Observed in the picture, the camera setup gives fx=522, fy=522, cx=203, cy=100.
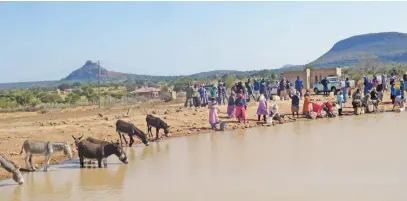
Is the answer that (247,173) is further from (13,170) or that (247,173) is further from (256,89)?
(256,89)

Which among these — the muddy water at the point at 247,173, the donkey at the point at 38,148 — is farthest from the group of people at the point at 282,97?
the donkey at the point at 38,148

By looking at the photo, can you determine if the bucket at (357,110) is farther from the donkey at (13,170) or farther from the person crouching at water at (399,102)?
the donkey at (13,170)

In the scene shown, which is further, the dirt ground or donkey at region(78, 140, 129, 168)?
the dirt ground

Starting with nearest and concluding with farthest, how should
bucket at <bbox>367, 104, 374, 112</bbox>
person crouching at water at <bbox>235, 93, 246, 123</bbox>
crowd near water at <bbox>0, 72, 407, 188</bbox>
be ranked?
1. crowd near water at <bbox>0, 72, 407, 188</bbox>
2. person crouching at water at <bbox>235, 93, 246, 123</bbox>
3. bucket at <bbox>367, 104, 374, 112</bbox>

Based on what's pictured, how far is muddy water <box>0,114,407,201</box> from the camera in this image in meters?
10.4

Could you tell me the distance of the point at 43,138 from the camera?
1850 cm

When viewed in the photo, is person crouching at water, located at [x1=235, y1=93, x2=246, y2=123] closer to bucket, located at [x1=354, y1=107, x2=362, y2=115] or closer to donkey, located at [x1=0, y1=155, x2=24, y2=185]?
bucket, located at [x1=354, y1=107, x2=362, y2=115]

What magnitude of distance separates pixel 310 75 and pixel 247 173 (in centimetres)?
3499

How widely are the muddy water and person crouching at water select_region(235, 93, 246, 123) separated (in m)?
3.68

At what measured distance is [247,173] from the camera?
12258 millimetres

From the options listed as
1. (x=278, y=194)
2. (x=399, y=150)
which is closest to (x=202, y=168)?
(x=278, y=194)

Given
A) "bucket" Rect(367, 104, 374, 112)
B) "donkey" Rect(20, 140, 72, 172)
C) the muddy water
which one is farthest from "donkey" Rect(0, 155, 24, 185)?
"bucket" Rect(367, 104, 374, 112)

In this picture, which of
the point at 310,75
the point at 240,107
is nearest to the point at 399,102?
the point at 240,107

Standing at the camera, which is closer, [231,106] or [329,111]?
[231,106]
